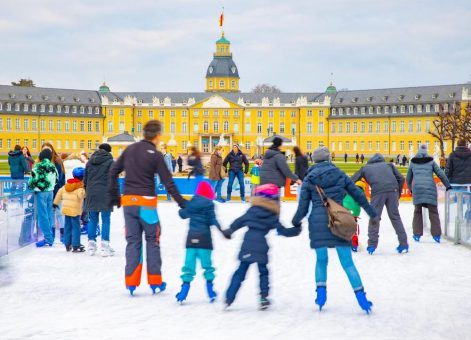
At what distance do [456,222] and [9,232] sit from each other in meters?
6.62

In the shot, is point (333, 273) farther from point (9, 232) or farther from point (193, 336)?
point (9, 232)

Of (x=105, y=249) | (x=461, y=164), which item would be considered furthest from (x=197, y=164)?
(x=461, y=164)

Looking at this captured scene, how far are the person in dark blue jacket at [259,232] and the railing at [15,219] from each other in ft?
14.4

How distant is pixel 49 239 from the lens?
1170 cm

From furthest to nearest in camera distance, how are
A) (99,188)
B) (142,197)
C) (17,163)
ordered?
(17,163) → (99,188) → (142,197)

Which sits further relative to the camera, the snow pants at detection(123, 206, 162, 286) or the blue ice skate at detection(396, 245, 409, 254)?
the blue ice skate at detection(396, 245, 409, 254)

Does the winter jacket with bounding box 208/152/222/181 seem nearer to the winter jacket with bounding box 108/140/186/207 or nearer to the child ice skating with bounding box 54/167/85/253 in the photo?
the child ice skating with bounding box 54/167/85/253

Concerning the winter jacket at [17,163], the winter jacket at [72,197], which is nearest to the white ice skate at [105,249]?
the winter jacket at [72,197]

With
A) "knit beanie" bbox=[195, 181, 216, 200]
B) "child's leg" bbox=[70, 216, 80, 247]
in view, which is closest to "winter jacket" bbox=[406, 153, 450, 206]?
"child's leg" bbox=[70, 216, 80, 247]

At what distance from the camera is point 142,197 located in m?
7.50

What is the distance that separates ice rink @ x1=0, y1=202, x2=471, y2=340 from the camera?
6.11 meters

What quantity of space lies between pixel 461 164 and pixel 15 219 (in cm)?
742

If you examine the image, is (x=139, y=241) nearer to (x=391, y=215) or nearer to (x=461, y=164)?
(x=391, y=215)

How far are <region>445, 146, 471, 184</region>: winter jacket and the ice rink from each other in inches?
115
